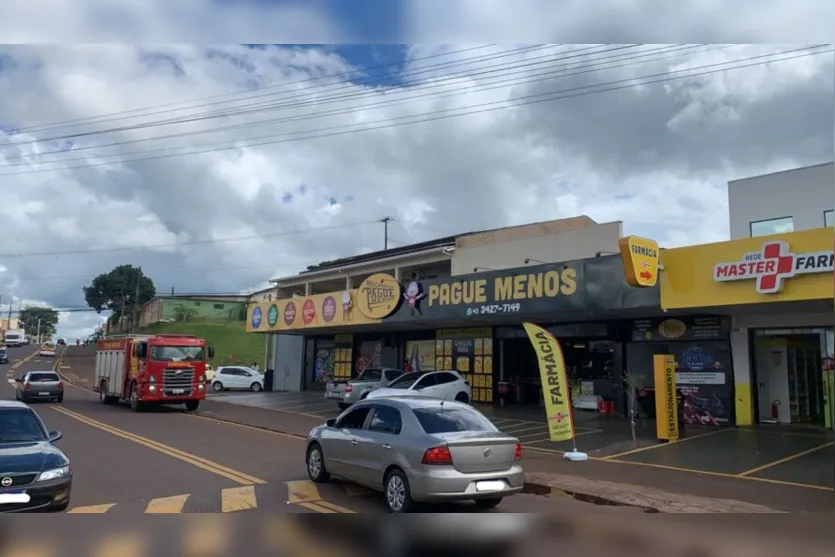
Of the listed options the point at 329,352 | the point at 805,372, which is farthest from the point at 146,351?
the point at 805,372

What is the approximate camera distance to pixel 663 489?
1060 centimetres

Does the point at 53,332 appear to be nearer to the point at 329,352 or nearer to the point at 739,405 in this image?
the point at 329,352

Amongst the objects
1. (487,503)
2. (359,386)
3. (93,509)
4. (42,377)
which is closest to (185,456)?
(93,509)

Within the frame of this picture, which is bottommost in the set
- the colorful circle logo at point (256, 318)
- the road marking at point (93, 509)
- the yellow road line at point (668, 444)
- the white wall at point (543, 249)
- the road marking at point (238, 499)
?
the yellow road line at point (668, 444)

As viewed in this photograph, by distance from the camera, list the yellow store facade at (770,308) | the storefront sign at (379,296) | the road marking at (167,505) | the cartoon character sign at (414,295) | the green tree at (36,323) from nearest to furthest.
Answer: the road marking at (167,505) → the yellow store facade at (770,308) → the cartoon character sign at (414,295) → the storefront sign at (379,296) → the green tree at (36,323)

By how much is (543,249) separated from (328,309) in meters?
11.0

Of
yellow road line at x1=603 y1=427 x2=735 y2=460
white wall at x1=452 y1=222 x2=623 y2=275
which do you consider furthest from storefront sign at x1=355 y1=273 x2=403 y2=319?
yellow road line at x1=603 y1=427 x2=735 y2=460

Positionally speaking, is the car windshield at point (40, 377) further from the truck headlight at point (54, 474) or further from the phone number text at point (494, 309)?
the truck headlight at point (54, 474)

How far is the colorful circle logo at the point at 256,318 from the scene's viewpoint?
36.0 m

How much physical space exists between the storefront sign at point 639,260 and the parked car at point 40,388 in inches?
989

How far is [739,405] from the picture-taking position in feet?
61.8

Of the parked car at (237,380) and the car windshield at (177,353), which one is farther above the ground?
the car windshield at (177,353)

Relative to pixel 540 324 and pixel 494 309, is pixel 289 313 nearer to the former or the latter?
pixel 540 324

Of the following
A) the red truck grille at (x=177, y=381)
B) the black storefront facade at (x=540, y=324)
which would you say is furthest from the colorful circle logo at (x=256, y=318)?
the red truck grille at (x=177, y=381)
